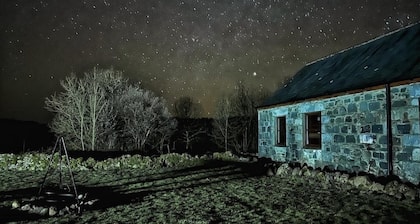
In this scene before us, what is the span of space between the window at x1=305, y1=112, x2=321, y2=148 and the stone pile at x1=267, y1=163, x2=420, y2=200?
207cm

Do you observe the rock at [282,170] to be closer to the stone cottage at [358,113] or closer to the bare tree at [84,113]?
the stone cottage at [358,113]

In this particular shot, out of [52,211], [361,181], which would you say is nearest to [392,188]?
[361,181]

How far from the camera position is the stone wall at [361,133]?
30.3 ft

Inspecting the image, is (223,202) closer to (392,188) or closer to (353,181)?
(353,181)

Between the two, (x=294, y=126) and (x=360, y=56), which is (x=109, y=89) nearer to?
(x=294, y=126)

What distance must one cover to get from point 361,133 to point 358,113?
0.69 m

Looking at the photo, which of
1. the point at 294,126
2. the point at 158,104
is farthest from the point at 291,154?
the point at 158,104

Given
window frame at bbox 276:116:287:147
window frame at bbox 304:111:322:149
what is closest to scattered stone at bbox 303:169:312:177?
window frame at bbox 304:111:322:149

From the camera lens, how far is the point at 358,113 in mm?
11039

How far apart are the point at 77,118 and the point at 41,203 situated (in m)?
19.4

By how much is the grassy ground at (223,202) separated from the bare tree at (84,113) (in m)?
14.2

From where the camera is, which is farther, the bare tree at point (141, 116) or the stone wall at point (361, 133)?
the bare tree at point (141, 116)

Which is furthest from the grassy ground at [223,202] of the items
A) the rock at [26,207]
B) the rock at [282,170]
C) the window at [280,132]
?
the window at [280,132]

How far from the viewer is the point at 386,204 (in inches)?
287
